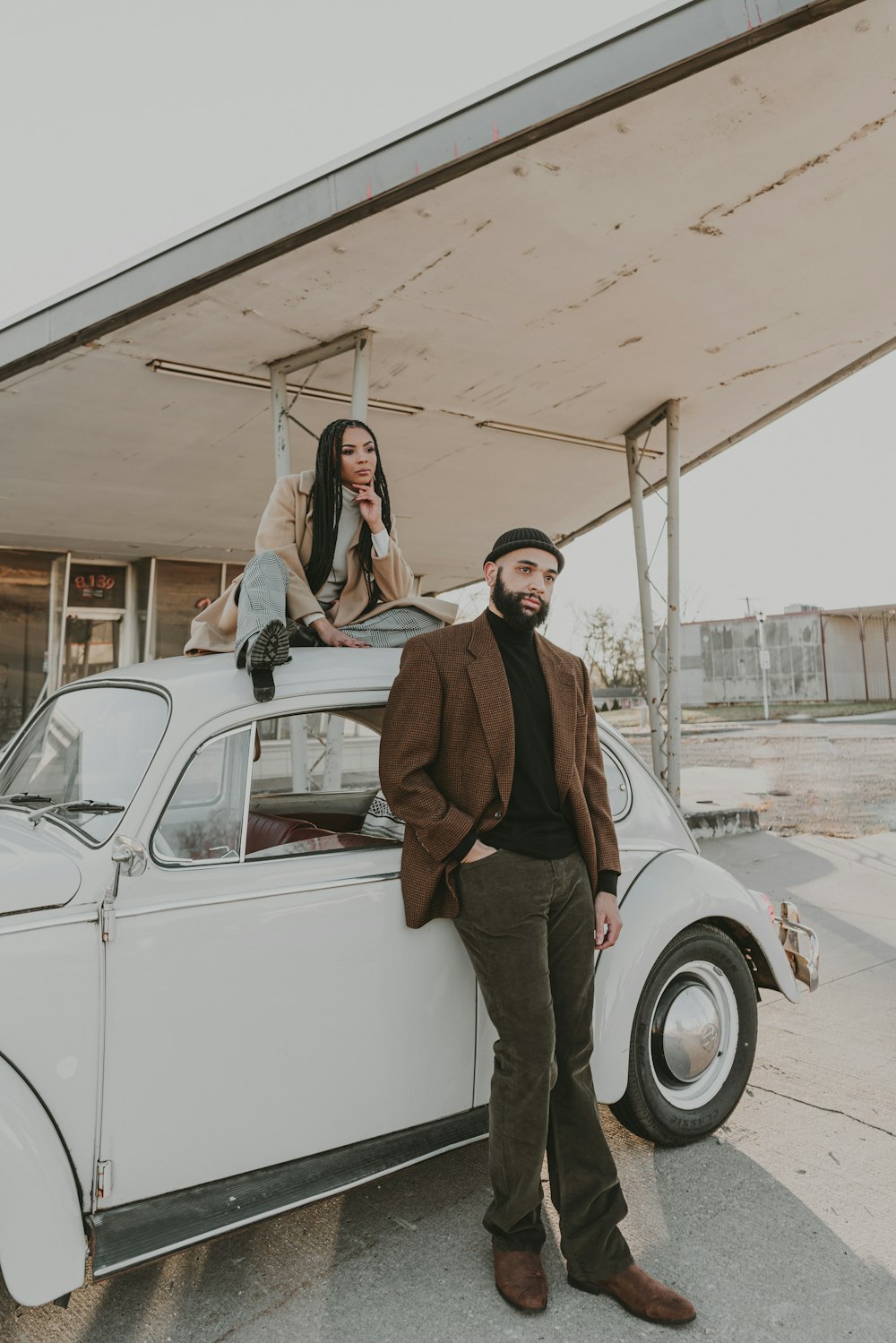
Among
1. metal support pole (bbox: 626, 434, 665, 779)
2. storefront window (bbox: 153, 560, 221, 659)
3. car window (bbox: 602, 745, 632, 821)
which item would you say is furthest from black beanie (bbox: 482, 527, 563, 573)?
storefront window (bbox: 153, 560, 221, 659)

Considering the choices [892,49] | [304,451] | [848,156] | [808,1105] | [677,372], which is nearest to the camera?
[808,1105]

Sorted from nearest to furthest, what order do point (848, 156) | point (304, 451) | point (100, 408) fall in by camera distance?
point (848, 156) < point (100, 408) < point (304, 451)

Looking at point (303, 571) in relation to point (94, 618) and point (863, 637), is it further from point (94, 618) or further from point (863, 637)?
point (863, 637)

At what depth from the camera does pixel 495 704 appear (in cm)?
282

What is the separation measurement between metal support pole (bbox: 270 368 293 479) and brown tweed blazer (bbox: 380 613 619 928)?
18.3ft

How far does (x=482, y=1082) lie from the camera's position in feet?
10.0

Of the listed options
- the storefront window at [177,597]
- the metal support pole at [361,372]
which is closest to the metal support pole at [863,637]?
the storefront window at [177,597]

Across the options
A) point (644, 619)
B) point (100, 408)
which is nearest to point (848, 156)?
point (644, 619)

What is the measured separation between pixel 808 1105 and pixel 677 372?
23.6ft

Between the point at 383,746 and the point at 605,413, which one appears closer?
the point at 383,746

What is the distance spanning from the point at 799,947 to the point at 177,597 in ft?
46.9

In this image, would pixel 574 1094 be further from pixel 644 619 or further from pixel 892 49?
pixel 644 619

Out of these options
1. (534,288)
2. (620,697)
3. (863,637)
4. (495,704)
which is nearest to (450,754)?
(495,704)

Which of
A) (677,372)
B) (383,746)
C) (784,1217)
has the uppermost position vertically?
(677,372)
